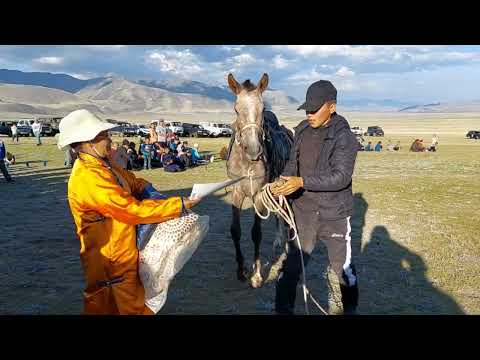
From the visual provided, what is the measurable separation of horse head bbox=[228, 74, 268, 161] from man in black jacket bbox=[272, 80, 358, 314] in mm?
765

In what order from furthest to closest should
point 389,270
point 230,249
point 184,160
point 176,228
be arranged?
point 184,160, point 230,249, point 389,270, point 176,228

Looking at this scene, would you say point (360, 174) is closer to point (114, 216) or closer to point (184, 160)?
point (184, 160)

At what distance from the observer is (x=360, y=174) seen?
17375 millimetres

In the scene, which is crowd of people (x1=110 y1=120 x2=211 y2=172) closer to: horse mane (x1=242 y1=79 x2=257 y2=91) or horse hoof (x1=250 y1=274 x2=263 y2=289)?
horse hoof (x1=250 y1=274 x2=263 y2=289)

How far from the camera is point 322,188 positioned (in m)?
3.45

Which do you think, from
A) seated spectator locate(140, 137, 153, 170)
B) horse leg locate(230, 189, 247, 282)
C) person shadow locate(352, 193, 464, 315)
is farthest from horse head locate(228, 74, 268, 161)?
seated spectator locate(140, 137, 153, 170)

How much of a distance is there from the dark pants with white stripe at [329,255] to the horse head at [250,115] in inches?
39.7

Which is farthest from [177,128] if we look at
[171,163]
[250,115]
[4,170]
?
[250,115]

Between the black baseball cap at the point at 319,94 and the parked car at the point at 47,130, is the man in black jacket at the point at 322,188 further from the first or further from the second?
the parked car at the point at 47,130

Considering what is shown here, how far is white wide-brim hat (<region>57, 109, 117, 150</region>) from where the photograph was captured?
275 cm
